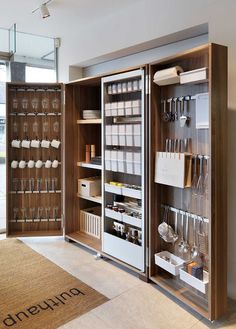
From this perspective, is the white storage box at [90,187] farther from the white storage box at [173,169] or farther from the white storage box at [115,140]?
the white storage box at [173,169]

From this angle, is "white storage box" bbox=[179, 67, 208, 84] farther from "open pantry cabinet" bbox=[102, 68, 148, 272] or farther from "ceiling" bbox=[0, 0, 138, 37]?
"ceiling" bbox=[0, 0, 138, 37]

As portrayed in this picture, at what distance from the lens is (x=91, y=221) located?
3.80m

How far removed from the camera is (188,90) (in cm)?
260

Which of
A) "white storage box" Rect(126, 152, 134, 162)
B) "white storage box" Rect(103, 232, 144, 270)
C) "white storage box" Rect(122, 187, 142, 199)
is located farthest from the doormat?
"white storage box" Rect(126, 152, 134, 162)

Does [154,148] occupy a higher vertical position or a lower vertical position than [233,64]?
lower

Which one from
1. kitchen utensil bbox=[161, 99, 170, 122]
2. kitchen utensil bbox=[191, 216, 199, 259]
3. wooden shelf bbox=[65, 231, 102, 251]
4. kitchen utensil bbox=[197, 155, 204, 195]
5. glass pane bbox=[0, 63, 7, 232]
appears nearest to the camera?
kitchen utensil bbox=[197, 155, 204, 195]

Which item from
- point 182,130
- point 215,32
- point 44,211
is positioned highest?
point 215,32

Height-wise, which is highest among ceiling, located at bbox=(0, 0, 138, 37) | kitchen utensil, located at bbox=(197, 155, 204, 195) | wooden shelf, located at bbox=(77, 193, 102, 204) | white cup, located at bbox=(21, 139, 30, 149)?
ceiling, located at bbox=(0, 0, 138, 37)

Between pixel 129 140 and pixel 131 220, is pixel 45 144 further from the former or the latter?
pixel 131 220

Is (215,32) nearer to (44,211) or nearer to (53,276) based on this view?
(53,276)

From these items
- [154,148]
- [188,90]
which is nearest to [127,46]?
[188,90]

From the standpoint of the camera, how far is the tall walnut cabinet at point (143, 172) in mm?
2237

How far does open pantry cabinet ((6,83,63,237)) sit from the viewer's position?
13.0ft

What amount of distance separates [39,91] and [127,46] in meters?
1.39
